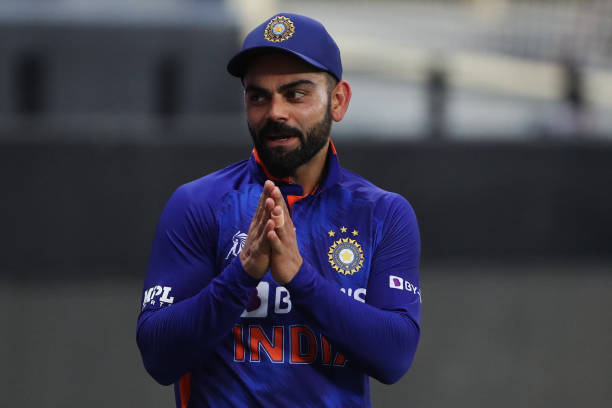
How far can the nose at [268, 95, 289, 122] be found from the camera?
6.86 feet

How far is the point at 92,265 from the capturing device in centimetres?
664

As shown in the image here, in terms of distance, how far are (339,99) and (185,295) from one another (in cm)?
68

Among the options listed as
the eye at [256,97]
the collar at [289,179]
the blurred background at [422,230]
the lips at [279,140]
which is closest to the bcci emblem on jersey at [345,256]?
the collar at [289,179]

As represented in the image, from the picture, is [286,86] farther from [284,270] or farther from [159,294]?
[159,294]

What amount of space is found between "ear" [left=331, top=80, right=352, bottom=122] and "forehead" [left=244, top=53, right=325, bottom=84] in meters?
0.14

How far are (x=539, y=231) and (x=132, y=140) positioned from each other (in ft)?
11.3

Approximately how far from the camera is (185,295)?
2160 mm

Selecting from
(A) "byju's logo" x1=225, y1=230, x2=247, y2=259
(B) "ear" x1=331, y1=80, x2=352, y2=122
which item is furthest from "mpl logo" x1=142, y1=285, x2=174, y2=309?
(B) "ear" x1=331, y1=80, x2=352, y2=122

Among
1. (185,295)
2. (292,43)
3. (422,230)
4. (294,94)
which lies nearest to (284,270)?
(185,295)

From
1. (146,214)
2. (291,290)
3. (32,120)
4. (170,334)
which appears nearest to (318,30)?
(291,290)

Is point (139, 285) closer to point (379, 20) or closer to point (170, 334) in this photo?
point (170, 334)

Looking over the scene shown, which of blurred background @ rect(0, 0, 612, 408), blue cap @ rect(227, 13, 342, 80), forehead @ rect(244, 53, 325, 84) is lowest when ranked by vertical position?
blurred background @ rect(0, 0, 612, 408)

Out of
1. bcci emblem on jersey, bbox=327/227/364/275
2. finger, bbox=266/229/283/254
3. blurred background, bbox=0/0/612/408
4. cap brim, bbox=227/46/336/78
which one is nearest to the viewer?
finger, bbox=266/229/283/254

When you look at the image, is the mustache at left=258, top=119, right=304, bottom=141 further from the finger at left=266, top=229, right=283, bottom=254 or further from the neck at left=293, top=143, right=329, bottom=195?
the finger at left=266, top=229, right=283, bottom=254
